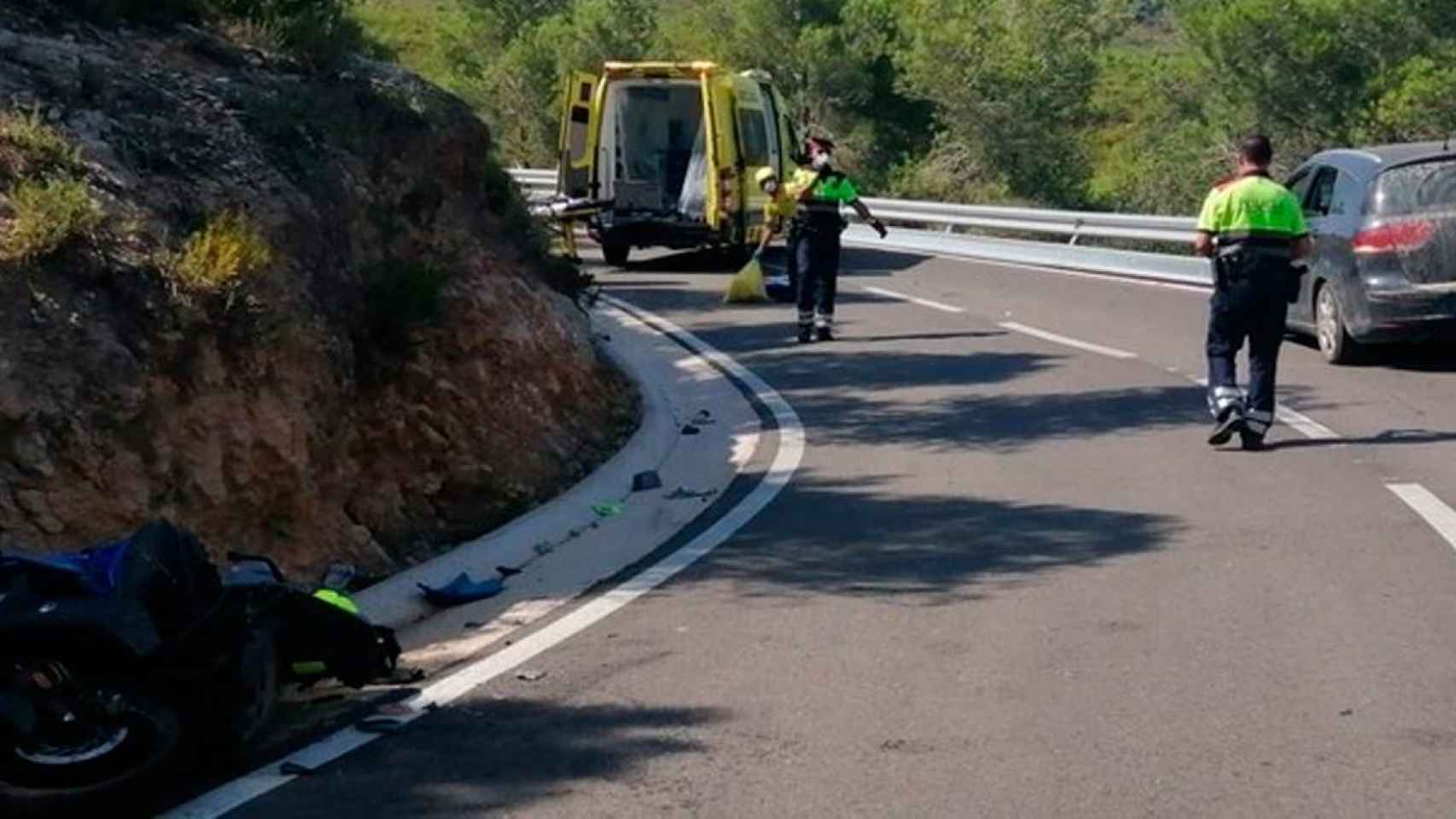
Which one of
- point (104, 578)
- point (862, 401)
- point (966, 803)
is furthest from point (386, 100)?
point (966, 803)

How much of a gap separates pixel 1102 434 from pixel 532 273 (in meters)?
3.73

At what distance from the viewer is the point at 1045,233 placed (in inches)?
1233

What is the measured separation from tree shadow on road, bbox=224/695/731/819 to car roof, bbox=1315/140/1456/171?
10.5 meters

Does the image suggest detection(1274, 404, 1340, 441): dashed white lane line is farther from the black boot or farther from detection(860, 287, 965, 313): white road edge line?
detection(860, 287, 965, 313): white road edge line

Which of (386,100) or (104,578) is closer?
(104,578)

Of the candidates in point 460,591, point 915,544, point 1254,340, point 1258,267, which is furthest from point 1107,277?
point 460,591

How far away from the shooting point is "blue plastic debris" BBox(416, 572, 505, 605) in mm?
9086

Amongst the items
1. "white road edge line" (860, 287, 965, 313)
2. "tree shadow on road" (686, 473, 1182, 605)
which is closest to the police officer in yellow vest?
"tree shadow on road" (686, 473, 1182, 605)

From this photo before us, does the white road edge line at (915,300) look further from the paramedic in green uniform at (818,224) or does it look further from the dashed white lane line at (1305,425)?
the dashed white lane line at (1305,425)

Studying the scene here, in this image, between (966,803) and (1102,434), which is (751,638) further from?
(1102,434)

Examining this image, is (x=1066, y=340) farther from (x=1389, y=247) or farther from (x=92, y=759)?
(x=92, y=759)

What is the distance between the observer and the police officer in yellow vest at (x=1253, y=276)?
42.2 feet

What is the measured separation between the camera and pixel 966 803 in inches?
247

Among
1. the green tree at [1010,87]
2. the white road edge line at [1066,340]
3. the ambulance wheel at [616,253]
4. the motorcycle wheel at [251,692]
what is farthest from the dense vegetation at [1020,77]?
the motorcycle wheel at [251,692]
